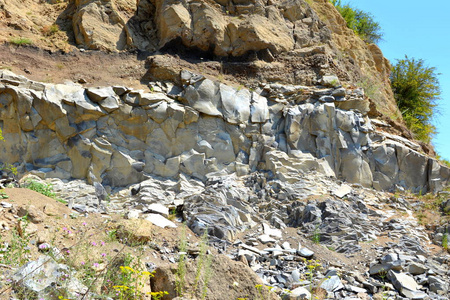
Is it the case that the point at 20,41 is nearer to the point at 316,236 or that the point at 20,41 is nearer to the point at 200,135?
the point at 200,135

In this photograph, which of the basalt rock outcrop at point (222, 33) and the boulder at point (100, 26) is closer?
the boulder at point (100, 26)

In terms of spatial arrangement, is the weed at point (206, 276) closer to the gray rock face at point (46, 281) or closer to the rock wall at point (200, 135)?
the gray rock face at point (46, 281)

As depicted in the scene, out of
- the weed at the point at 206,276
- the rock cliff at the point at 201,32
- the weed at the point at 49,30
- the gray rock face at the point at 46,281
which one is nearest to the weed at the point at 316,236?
the weed at the point at 206,276

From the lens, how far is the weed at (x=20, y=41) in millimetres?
10911

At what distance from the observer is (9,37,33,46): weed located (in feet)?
35.8

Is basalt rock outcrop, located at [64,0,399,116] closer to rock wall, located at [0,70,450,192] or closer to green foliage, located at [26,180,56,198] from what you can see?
rock wall, located at [0,70,450,192]

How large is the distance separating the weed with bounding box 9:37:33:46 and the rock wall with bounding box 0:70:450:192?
2.15 meters

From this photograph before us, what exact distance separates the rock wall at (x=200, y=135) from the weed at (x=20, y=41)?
215cm

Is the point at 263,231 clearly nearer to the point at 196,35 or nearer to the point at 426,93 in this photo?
the point at 196,35

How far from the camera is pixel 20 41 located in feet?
36.1

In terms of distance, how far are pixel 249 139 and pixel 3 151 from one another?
19.2 ft

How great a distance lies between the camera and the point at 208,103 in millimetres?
10500

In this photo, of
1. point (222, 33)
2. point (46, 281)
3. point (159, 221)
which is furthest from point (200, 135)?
point (46, 281)

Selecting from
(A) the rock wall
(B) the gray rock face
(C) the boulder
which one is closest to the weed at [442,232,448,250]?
(A) the rock wall
